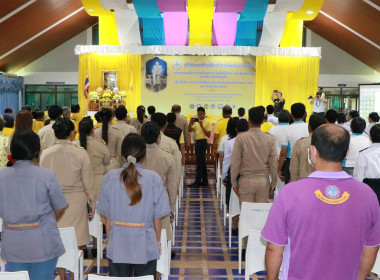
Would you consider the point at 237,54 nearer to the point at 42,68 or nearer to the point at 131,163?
the point at 42,68

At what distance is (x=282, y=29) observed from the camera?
13.1 m

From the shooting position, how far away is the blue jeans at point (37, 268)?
7.89 ft

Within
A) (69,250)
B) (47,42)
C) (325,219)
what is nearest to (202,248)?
(69,250)

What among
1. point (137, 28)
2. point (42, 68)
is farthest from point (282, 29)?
point (42, 68)

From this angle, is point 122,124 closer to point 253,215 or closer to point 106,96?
point 253,215

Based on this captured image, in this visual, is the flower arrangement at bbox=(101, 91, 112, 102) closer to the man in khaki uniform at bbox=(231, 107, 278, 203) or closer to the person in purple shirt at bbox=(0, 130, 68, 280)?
the man in khaki uniform at bbox=(231, 107, 278, 203)

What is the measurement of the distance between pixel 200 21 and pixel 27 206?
35.3 ft

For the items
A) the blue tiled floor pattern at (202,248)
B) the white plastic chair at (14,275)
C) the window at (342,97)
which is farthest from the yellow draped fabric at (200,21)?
the white plastic chair at (14,275)

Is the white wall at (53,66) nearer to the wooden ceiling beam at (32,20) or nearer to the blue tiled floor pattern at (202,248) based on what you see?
the wooden ceiling beam at (32,20)

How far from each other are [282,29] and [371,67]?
18.0ft

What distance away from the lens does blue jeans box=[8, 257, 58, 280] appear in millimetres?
2404

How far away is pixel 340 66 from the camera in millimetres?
16672

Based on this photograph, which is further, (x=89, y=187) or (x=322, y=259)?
(x=89, y=187)

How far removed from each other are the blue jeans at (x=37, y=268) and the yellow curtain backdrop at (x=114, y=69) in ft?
37.1
